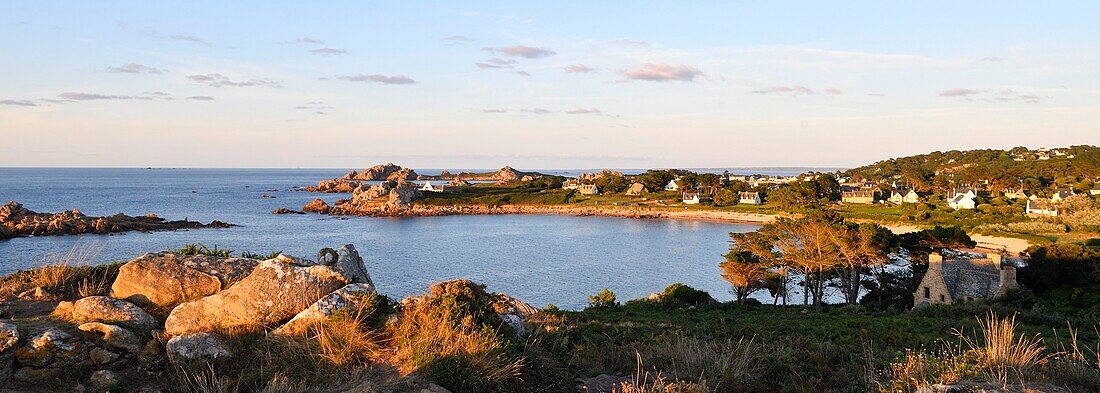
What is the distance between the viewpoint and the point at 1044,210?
84.3m

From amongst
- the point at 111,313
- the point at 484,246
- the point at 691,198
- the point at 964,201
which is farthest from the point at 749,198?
the point at 111,313

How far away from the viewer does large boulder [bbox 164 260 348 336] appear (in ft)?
26.0

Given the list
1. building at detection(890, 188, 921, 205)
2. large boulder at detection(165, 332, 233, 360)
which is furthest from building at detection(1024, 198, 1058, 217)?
large boulder at detection(165, 332, 233, 360)

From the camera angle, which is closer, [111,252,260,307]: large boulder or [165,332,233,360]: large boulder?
[165,332,233,360]: large boulder

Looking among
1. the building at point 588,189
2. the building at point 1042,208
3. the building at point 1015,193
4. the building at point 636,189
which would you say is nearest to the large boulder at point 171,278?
the building at point 1042,208

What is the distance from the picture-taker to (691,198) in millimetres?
126188

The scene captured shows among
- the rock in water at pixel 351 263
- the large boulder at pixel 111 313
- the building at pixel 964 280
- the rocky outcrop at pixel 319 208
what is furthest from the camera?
the rocky outcrop at pixel 319 208

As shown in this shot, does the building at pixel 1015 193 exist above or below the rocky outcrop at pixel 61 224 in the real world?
above

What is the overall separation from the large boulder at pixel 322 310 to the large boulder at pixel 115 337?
1576mm

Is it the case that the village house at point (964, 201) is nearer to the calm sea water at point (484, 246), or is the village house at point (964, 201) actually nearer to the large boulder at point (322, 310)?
the calm sea water at point (484, 246)

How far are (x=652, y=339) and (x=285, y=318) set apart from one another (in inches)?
237

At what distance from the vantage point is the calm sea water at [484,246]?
4853cm

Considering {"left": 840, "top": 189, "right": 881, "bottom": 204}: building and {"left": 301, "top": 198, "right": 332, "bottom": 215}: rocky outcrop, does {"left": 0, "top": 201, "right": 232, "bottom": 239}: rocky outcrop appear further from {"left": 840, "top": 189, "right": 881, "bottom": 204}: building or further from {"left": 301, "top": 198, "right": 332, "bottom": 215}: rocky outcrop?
{"left": 840, "top": 189, "right": 881, "bottom": 204}: building

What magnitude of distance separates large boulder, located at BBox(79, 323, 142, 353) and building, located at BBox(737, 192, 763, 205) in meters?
120
